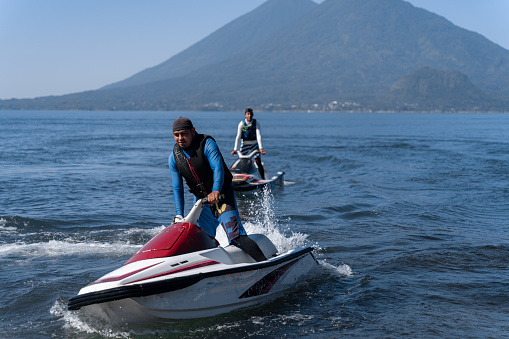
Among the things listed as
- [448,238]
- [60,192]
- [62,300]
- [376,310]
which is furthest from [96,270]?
[60,192]

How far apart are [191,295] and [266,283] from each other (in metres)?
1.36

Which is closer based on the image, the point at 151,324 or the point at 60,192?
the point at 151,324

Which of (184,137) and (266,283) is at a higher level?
(184,137)

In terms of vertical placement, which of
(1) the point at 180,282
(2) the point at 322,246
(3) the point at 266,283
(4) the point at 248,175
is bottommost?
(2) the point at 322,246

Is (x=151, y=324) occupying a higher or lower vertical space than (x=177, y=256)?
lower

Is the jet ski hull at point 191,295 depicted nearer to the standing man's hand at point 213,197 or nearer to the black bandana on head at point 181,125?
the standing man's hand at point 213,197

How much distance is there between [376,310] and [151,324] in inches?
122

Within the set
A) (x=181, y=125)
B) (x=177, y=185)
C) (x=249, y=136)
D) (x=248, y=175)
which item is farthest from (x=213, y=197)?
(x=249, y=136)

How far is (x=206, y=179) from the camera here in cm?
703

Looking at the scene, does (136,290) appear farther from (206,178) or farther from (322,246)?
(322,246)

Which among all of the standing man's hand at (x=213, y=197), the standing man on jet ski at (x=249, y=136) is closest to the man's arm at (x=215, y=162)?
the standing man's hand at (x=213, y=197)

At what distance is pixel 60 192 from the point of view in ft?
57.0

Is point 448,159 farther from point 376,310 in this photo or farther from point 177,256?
point 177,256

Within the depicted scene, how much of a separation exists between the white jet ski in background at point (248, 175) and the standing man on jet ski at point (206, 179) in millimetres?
9221
